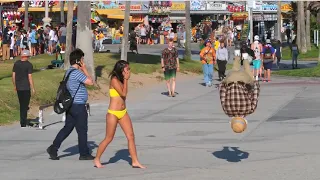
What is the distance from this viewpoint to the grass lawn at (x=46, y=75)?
1798cm

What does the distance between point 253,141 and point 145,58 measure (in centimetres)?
1881

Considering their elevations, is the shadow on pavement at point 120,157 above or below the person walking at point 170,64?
below

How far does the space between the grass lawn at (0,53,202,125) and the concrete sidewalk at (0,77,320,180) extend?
1109 millimetres

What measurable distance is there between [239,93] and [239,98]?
0.23 ft

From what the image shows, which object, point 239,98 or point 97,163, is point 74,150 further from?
point 239,98

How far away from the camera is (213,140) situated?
14.1m

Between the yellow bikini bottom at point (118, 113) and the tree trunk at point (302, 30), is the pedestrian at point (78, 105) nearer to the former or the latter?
the yellow bikini bottom at point (118, 113)

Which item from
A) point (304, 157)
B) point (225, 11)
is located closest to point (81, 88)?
point (304, 157)

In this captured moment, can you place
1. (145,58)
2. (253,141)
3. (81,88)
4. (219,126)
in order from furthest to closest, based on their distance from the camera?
(145,58) → (219,126) → (253,141) → (81,88)

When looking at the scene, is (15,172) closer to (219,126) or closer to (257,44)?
(219,126)

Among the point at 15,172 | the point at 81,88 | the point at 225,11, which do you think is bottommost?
the point at 15,172

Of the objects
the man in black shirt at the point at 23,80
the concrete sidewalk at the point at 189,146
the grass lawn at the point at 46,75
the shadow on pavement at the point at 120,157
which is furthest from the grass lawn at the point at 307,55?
the shadow on pavement at the point at 120,157

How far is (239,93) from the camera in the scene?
10.5 metres

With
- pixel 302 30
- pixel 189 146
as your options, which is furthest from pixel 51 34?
pixel 189 146
